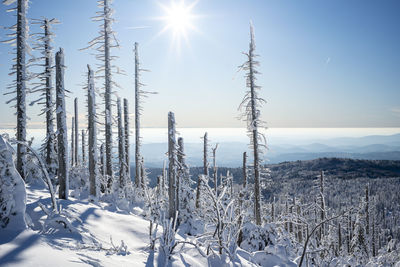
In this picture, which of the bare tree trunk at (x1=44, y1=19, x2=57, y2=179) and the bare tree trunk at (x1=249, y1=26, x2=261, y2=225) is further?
the bare tree trunk at (x1=249, y1=26, x2=261, y2=225)

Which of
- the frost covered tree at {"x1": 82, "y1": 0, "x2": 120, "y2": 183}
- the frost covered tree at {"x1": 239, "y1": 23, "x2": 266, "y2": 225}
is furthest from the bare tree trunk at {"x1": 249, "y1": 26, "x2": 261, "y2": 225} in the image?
the frost covered tree at {"x1": 82, "y1": 0, "x2": 120, "y2": 183}

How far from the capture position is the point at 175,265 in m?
4.91

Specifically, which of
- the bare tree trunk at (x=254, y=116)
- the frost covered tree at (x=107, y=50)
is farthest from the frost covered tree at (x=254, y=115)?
the frost covered tree at (x=107, y=50)

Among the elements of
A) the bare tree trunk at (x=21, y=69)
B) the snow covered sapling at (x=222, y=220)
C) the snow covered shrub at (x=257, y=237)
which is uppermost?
the bare tree trunk at (x=21, y=69)

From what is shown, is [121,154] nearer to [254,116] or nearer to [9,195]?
[254,116]

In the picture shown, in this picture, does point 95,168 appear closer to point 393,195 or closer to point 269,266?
point 269,266

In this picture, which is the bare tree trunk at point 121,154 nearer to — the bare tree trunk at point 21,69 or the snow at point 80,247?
the bare tree trunk at point 21,69

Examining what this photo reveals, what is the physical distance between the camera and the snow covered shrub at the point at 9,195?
13.6 feet

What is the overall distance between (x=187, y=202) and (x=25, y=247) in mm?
13265

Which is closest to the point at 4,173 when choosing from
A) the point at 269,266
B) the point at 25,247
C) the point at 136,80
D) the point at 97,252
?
the point at 25,247

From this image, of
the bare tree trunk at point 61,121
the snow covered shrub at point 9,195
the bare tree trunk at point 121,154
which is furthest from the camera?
the bare tree trunk at point 121,154

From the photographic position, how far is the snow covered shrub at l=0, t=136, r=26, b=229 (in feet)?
13.6

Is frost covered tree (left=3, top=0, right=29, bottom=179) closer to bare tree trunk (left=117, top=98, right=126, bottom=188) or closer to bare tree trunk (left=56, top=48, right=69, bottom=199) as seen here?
bare tree trunk (left=56, top=48, right=69, bottom=199)

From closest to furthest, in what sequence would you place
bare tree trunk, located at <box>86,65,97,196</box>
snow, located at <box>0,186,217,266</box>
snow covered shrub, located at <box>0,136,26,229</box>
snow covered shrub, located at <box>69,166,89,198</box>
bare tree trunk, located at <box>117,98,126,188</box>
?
snow, located at <box>0,186,217,266</box> < snow covered shrub, located at <box>0,136,26,229</box> < bare tree trunk, located at <box>86,65,97,196</box> < snow covered shrub, located at <box>69,166,89,198</box> < bare tree trunk, located at <box>117,98,126,188</box>
